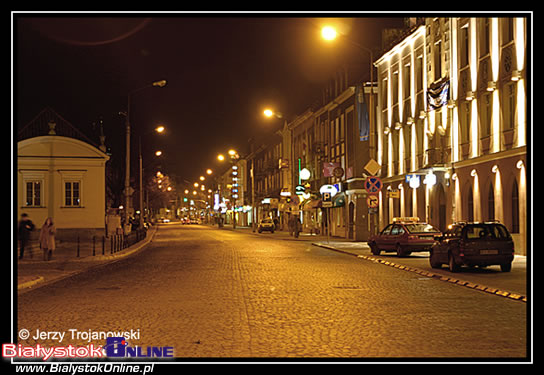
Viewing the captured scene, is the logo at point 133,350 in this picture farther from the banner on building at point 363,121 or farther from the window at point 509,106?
the banner on building at point 363,121

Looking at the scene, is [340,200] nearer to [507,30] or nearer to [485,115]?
[485,115]

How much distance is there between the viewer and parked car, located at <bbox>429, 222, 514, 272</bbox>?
1898 centimetres

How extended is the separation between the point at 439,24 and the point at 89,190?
2482 centimetres

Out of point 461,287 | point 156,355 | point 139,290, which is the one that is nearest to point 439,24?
point 461,287

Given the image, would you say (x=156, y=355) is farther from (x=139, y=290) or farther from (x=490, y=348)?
(x=139, y=290)

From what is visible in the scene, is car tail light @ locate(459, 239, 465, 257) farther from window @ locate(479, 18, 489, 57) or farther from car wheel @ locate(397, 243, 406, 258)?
window @ locate(479, 18, 489, 57)

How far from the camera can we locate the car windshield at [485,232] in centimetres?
1919

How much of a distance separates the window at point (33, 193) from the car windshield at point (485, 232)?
32.0 m

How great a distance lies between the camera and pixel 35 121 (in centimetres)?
5216

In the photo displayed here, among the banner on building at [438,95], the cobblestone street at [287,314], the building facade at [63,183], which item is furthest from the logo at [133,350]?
the building facade at [63,183]

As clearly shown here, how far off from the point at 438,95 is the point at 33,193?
26430 millimetres

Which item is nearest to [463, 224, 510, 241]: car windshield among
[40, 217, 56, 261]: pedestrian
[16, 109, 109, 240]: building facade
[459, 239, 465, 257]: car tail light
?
[459, 239, 465, 257]: car tail light

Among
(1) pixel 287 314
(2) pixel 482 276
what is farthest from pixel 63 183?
(1) pixel 287 314

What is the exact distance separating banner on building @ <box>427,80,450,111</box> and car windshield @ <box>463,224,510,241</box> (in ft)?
45.4
